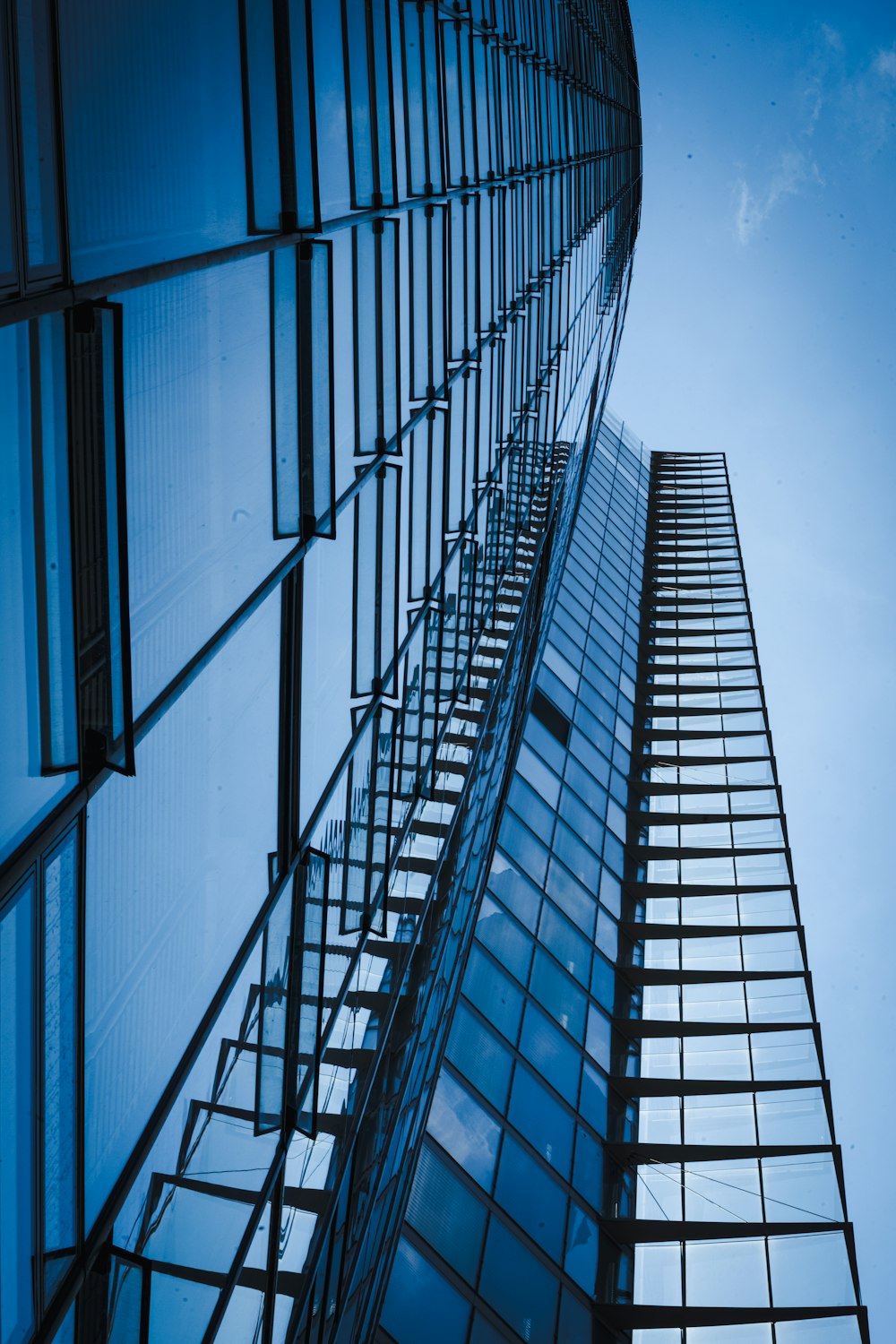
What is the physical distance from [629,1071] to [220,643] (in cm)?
1623

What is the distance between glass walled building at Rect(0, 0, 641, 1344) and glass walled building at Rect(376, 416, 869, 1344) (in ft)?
5.62

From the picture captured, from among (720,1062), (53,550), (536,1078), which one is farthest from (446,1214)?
(53,550)

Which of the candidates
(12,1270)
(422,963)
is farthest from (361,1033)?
(12,1270)

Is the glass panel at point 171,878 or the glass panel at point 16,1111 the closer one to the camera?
the glass panel at point 16,1111

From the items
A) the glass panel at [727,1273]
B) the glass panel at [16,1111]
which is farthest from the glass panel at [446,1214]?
the glass panel at [16,1111]

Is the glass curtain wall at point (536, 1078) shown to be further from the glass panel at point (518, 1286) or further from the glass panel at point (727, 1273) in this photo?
the glass panel at point (727, 1273)

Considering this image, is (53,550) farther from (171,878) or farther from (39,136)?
(171,878)

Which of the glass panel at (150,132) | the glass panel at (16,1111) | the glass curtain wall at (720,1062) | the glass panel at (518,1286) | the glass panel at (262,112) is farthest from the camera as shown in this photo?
the glass curtain wall at (720,1062)

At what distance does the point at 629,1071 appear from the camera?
64.6ft

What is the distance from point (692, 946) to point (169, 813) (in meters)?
19.1

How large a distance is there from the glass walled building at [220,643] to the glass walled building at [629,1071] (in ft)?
5.62

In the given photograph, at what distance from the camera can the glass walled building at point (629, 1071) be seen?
555 inches

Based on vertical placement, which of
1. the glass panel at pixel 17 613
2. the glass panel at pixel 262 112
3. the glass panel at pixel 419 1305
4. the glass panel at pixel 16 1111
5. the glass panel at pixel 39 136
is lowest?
the glass panel at pixel 16 1111

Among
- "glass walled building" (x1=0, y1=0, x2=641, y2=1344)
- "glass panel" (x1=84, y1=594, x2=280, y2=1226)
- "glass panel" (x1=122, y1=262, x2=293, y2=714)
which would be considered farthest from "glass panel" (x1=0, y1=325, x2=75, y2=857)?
"glass panel" (x1=122, y1=262, x2=293, y2=714)
